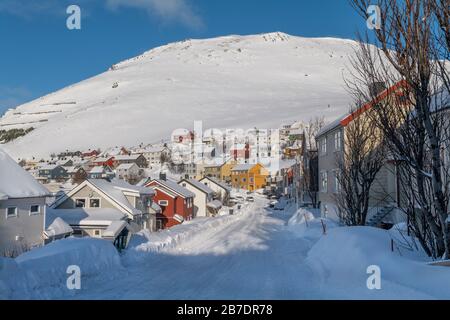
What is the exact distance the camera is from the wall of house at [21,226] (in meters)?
22.8

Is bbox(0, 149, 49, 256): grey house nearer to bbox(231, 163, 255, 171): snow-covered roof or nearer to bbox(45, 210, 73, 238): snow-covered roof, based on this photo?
bbox(45, 210, 73, 238): snow-covered roof

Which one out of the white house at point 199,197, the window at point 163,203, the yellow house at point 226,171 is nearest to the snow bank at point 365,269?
the window at point 163,203

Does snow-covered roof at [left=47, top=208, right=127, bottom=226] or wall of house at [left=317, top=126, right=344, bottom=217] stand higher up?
wall of house at [left=317, top=126, right=344, bottom=217]

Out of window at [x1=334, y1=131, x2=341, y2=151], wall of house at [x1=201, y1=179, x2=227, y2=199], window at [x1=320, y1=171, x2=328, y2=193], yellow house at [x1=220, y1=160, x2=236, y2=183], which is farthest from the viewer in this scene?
yellow house at [x1=220, y1=160, x2=236, y2=183]

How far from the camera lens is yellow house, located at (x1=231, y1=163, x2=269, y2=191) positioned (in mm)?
111000

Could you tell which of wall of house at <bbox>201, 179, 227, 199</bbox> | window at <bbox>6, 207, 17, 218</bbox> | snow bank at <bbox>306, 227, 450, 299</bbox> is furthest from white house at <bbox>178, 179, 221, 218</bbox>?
snow bank at <bbox>306, 227, 450, 299</bbox>

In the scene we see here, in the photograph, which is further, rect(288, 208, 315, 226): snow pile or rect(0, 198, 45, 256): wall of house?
rect(288, 208, 315, 226): snow pile

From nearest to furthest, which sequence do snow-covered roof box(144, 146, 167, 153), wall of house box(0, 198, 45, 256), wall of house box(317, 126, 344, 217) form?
wall of house box(0, 198, 45, 256)
wall of house box(317, 126, 344, 217)
snow-covered roof box(144, 146, 167, 153)

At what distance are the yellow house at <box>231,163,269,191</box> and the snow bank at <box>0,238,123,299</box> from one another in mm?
98032

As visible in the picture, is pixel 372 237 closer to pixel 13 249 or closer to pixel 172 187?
pixel 13 249

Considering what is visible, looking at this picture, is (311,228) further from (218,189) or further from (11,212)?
(218,189)

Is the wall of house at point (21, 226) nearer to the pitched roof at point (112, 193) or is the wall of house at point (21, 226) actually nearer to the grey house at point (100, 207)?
the grey house at point (100, 207)

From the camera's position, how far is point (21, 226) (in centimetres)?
2398

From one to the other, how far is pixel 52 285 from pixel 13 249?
628 inches
